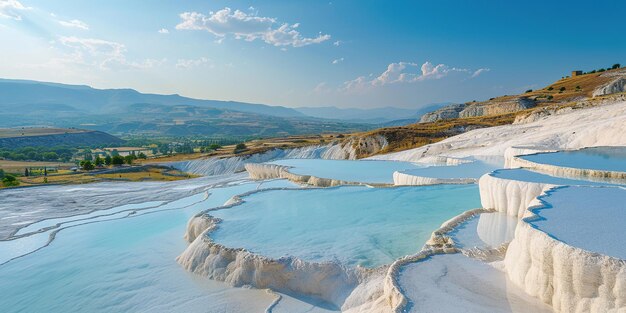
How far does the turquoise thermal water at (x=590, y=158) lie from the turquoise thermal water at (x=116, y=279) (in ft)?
37.9

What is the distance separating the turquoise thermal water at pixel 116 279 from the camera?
32.6ft

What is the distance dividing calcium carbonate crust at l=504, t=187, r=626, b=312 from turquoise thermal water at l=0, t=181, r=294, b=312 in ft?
18.7

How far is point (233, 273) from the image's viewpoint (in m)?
10.4

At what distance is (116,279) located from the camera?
11680 millimetres

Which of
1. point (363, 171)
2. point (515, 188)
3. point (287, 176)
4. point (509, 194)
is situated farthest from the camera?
point (287, 176)

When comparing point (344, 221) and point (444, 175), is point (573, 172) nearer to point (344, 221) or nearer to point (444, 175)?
point (444, 175)

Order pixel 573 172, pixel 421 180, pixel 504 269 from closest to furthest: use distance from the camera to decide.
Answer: pixel 504 269
pixel 573 172
pixel 421 180

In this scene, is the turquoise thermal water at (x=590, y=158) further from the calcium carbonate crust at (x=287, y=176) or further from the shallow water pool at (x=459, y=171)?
the calcium carbonate crust at (x=287, y=176)

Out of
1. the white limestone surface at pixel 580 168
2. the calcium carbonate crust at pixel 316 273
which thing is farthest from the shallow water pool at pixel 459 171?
the calcium carbonate crust at pixel 316 273

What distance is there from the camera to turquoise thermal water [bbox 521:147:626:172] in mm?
13451

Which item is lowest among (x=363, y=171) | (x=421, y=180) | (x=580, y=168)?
(x=363, y=171)

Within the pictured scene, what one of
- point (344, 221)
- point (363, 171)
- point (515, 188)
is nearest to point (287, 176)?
point (363, 171)

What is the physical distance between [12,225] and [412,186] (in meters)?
20.1

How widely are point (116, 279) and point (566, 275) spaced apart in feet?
37.1
